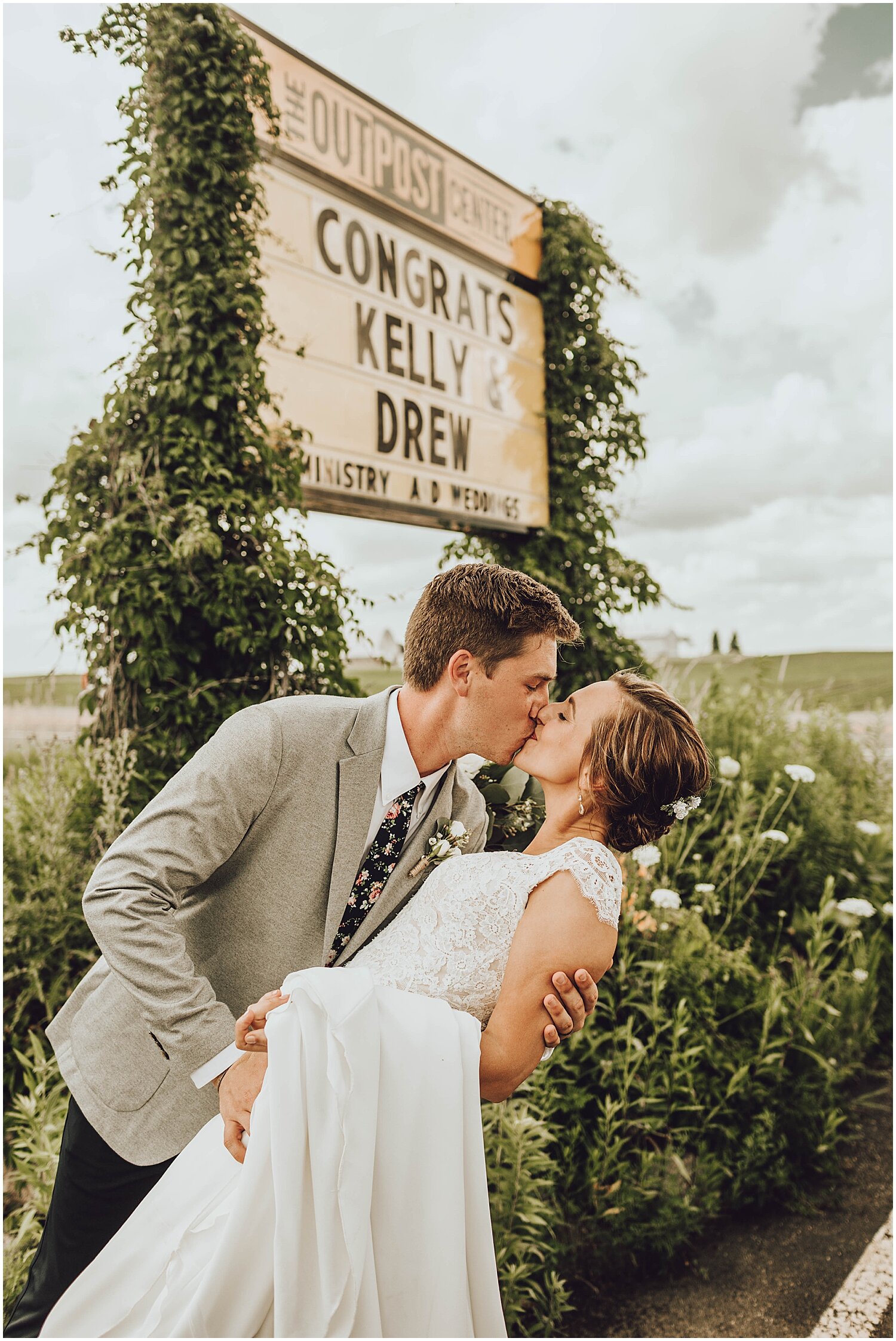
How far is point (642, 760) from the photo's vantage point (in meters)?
1.68

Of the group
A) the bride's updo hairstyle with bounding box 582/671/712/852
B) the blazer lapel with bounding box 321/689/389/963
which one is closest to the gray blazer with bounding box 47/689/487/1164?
the blazer lapel with bounding box 321/689/389/963

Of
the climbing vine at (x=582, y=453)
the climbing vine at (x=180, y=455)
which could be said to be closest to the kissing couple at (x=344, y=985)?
the climbing vine at (x=180, y=455)

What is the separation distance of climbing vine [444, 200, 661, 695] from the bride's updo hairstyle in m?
3.01

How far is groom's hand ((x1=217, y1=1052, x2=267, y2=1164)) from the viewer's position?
55.7 inches

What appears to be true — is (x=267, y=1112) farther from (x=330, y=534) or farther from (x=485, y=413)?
(x=485, y=413)

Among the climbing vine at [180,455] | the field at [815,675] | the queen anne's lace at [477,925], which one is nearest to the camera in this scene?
the queen anne's lace at [477,925]

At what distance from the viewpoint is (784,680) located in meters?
5.85

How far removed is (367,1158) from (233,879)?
60 centimetres


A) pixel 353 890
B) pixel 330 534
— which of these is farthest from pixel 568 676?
pixel 353 890

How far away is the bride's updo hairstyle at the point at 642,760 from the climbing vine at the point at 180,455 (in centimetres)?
166

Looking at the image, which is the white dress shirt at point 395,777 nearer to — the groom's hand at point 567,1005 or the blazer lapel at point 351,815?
the blazer lapel at point 351,815

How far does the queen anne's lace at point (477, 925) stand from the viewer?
1606mm

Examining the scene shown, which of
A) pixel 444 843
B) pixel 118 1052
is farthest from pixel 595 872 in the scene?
pixel 118 1052

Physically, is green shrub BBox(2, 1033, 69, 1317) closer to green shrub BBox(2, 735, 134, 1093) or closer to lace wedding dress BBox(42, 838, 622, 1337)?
green shrub BBox(2, 735, 134, 1093)
